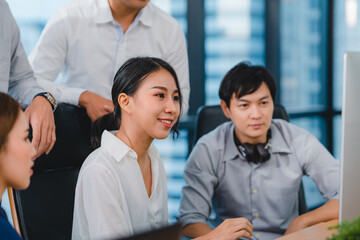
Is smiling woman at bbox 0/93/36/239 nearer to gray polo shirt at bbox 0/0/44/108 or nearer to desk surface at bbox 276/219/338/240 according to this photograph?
gray polo shirt at bbox 0/0/44/108

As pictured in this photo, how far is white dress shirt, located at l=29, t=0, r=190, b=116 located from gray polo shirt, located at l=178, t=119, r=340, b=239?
35cm

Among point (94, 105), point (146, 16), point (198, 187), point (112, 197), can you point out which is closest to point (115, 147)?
point (112, 197)

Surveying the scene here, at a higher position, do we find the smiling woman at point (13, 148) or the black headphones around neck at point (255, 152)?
the smiling woman at point (13, 148)

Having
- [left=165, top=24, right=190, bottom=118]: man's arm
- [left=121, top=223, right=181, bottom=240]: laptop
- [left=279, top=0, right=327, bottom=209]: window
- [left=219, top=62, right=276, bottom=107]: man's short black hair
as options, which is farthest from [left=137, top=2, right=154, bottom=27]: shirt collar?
[left=279, top=0, right=327, bottom=209]: window

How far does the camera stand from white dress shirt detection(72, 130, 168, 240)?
1.26 meters

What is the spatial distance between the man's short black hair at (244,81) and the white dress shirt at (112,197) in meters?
0.64

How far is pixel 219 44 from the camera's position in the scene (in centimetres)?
353

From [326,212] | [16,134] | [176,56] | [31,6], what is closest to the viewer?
[16,134]

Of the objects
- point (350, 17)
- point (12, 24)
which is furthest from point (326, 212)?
point (350, 17)

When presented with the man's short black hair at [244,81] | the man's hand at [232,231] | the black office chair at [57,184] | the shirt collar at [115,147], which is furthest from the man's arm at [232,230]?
the man's short black hair at [244,81]

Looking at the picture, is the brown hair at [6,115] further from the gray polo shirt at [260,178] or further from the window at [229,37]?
the window at [229,37]

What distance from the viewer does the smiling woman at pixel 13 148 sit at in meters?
0.94

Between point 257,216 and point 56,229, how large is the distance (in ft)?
2.85

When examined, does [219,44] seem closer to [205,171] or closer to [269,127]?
[269,127]
